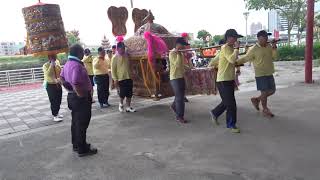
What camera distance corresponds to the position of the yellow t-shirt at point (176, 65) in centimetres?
623

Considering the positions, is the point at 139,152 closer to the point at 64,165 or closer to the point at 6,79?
the point at 64,165

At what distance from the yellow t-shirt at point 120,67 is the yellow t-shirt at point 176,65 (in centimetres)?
148

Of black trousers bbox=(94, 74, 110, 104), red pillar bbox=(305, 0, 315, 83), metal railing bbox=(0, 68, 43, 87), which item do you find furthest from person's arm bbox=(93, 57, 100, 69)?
metal railing bbox=(0, 68, 43, 87)

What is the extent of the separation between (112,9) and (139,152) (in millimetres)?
4575

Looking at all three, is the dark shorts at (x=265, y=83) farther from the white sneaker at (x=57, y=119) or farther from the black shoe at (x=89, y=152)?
the white sneaker at (x=57, y=119)

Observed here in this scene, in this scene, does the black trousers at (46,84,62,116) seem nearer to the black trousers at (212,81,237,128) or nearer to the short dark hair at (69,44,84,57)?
the short dark hair at (69,44,84,57)

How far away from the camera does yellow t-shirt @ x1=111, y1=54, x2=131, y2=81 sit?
24.5 ft

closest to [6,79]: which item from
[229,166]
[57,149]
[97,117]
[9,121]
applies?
[9,121]

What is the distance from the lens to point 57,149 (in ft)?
17.5

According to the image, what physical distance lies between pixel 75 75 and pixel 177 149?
5.53 ft

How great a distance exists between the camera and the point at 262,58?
19.5 ft

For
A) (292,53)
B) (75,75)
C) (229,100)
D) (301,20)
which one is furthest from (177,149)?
(301,20)

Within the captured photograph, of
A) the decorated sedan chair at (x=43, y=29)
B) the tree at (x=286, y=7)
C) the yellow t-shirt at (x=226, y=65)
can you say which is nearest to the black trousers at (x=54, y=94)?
the decorated sedan chair at (x=43, y=29)

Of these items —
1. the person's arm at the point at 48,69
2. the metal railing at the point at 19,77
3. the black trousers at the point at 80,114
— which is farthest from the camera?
the metal railing at the point at 19,77
